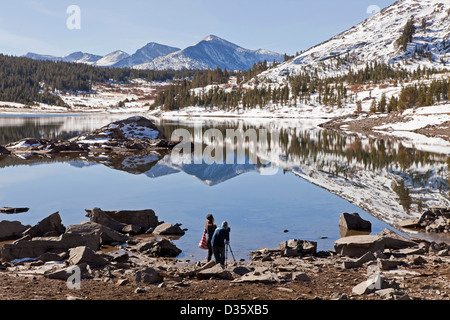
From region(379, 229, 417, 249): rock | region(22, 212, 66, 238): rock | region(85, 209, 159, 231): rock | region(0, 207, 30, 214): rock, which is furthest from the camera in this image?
region(0, 207, 30, 214): rock

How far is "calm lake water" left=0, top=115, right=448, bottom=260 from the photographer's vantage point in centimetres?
1908

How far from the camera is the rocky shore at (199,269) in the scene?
1015 cm

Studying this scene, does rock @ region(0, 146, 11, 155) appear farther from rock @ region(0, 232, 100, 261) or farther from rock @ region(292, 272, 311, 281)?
rock @ region(292, 272, 311, 281)

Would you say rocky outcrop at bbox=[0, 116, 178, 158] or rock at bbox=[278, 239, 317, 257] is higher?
rocky outcrop at bbox=[0, 116, 178, 158]

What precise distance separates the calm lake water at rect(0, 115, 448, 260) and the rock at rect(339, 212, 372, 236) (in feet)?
1.36

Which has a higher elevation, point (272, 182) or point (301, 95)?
point (301, 95)

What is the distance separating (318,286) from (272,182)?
19465 millimetres

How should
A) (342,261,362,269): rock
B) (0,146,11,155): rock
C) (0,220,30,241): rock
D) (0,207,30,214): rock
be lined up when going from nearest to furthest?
1. (342,261,362,269): rock
2. (0,220,30,241): rock
3. (0,207,30,214): rock
4. (0,146,11,155): rock

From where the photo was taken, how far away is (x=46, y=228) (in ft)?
55.8

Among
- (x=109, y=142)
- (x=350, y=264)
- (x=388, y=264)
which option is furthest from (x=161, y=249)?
(x=109, y=142)

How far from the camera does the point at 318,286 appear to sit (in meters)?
11.1

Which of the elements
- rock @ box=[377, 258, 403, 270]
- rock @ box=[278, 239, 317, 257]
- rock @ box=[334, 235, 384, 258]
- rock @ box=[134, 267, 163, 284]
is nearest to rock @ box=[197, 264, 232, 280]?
rock @ box=[134, 267, 163, 284]
